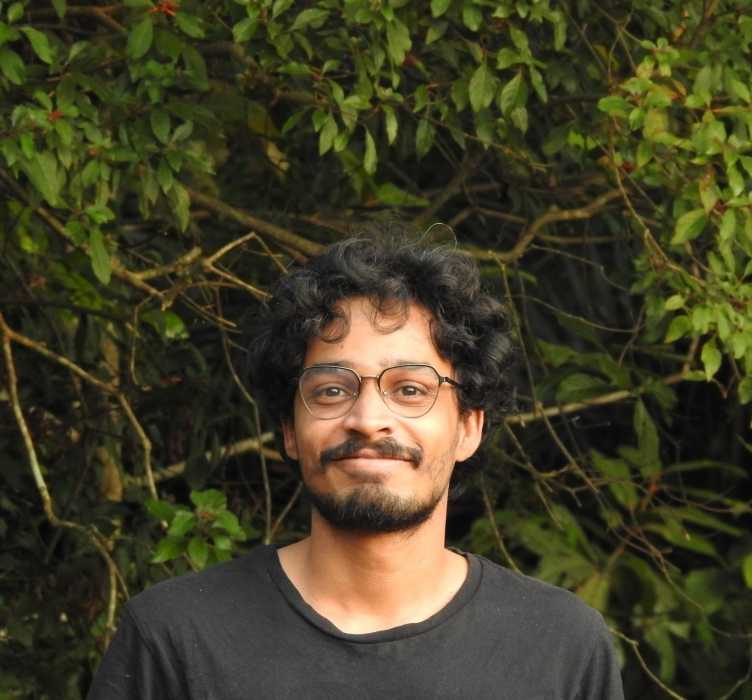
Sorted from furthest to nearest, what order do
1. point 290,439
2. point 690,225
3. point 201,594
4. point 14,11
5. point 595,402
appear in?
point 595,402
point 690,225
point 14,11
point 290,439
point 201,594

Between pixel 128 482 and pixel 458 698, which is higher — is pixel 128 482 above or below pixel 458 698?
below

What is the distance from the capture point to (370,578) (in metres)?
2.27

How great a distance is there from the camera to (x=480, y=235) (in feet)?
14.6

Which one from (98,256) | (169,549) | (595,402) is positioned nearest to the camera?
(169,549)

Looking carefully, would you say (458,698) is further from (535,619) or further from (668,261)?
(668,261)

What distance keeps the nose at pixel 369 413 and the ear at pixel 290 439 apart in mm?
222

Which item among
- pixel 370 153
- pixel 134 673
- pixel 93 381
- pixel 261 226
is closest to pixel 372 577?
pixel 134 673

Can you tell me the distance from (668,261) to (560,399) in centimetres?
63

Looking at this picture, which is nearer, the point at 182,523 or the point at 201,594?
the point at 201,594

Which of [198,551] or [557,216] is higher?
[557,216]

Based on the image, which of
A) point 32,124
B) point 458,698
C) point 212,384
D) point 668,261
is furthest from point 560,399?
point 458,698

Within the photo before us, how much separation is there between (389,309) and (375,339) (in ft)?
0.21

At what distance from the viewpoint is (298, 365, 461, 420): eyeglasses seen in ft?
7.32

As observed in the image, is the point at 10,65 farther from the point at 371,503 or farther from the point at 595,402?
the point at 595,402
